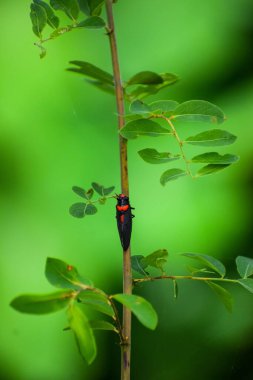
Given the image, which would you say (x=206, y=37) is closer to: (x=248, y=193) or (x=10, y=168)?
(x=248, y=193)

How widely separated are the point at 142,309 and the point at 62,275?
52 millimetres

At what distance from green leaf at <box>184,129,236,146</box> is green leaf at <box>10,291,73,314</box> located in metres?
0.18

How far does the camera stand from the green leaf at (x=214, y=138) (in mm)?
402

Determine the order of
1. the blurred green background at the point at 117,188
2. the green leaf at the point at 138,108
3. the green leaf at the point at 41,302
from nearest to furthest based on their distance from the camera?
the green leaf at the point at 41,302
the green leaf at the point at 138,108
the blurred green background at the point at 117,188

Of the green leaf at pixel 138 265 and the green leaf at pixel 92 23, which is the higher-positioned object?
the green leaf at pixel 92 23

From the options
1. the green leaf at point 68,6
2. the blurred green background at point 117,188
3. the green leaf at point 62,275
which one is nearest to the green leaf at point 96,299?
the green leaf at point 62,275

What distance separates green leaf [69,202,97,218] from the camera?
43cm

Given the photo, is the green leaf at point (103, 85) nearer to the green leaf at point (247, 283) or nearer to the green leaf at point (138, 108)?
the green leaf at point (138, 108)

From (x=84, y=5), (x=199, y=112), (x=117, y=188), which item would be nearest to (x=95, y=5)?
(x=84, y=5)

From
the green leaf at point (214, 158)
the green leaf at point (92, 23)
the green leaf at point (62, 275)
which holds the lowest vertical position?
the green leaf at point (62, 275)

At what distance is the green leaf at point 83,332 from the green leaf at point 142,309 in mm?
26

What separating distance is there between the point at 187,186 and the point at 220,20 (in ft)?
1.03

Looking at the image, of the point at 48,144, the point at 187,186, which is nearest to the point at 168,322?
the point at 187,186

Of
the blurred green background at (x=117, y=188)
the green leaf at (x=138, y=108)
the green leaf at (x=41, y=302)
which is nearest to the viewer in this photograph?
the green leaf at (x=41, y=302)
